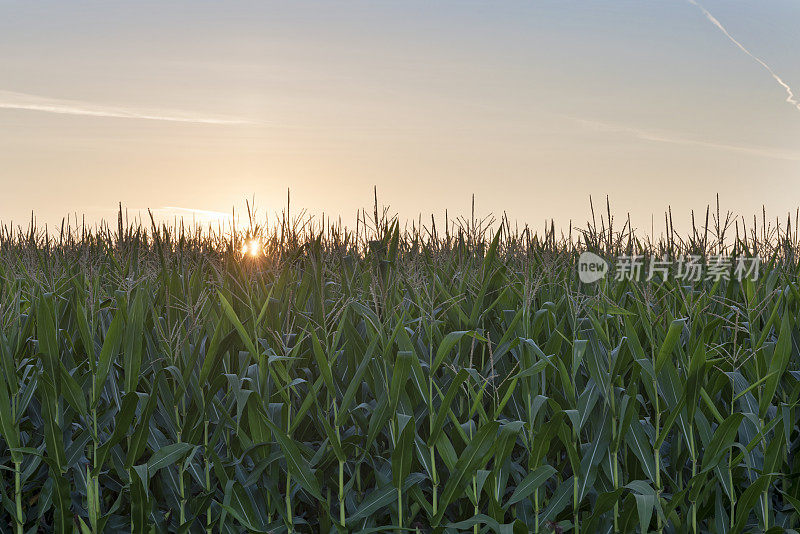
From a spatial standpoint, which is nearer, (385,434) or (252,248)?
(385,434)

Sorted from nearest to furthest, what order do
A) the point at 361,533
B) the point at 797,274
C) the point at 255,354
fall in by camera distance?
the point at 361,533 < the point at 255,354 < the point at 797,274

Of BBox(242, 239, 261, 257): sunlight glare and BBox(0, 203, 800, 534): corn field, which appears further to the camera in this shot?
BBox(242, 239, 261, 257): sunlight glare

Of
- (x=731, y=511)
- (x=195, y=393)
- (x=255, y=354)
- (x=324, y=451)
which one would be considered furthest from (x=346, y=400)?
(x=731, y=511)

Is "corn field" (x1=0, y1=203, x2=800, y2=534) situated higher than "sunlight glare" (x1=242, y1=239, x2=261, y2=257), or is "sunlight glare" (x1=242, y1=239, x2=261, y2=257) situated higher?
"sunlight glare" (x1=242, y1=239, x2=261, y2=257)

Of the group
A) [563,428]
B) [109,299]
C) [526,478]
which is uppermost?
[109,299]

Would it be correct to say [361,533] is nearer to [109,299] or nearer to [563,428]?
[563,428]

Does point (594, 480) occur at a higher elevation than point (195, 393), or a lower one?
lower

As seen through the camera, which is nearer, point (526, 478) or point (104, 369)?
point (526, 478)

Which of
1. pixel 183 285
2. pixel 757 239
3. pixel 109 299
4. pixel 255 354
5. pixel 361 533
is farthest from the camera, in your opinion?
pixel 757 239

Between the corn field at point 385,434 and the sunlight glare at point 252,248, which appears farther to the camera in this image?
the sunlight glare at point 252,248

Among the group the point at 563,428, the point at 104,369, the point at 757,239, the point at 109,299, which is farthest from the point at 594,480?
the point at 757,239

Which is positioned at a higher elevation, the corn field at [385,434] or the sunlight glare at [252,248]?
the sunlight glare at [252,248]

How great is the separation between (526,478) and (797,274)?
3.65 m

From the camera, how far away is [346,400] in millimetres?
2967
